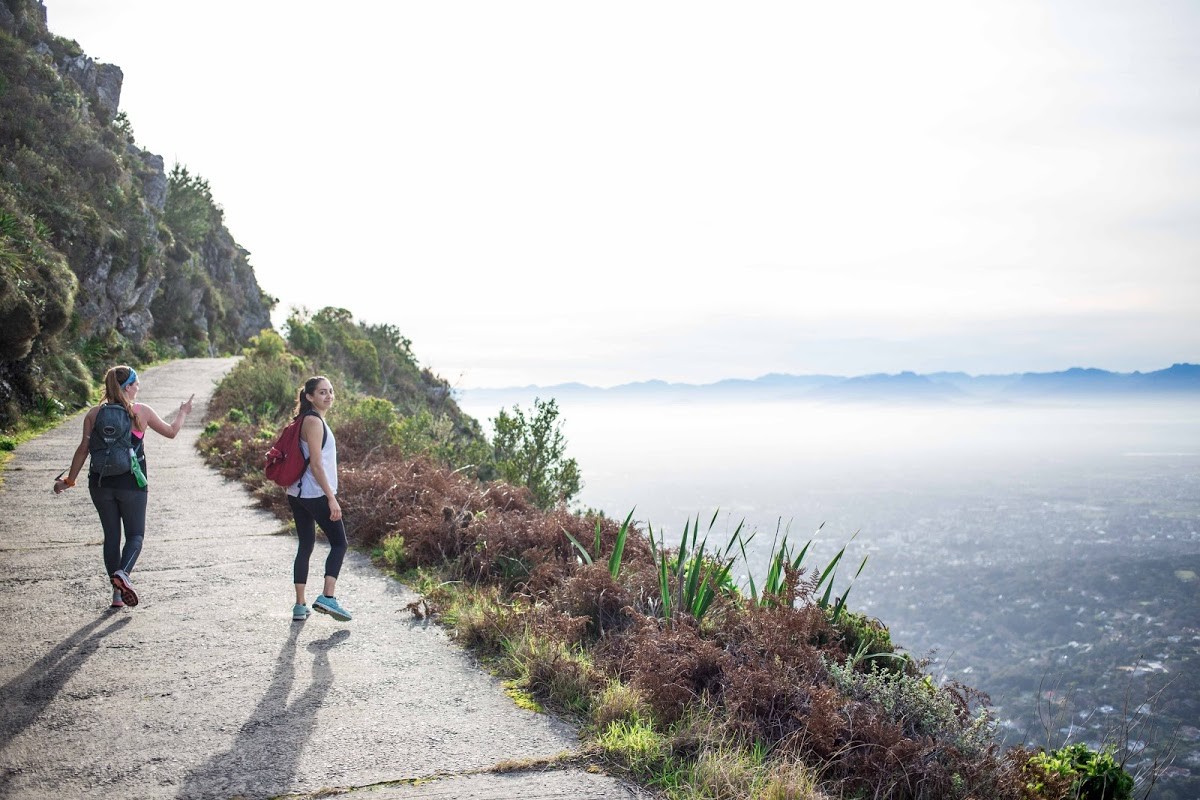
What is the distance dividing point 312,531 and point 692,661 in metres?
3.27

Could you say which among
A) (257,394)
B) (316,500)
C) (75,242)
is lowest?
(316,500)

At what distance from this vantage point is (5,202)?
1845cm

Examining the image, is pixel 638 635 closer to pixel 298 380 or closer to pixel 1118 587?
pixel 298 380

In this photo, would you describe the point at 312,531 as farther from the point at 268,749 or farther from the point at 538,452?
the point at 538,452

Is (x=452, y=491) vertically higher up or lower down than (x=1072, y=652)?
higher up

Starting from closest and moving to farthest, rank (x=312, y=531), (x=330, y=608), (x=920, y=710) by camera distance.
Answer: (x=920, y=710) < (x=330, y=608) < (x=312, y=531)

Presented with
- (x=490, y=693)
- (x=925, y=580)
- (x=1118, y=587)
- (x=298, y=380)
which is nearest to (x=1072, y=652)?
(x=1118, y=587)

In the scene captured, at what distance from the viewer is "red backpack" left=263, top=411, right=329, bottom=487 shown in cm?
542

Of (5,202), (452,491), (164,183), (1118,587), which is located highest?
(164,183)

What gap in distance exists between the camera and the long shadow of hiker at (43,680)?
352 cm

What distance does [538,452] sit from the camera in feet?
44.6

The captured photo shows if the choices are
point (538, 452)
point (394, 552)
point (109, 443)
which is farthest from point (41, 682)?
point (538, 452)

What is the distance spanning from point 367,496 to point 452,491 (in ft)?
3.54

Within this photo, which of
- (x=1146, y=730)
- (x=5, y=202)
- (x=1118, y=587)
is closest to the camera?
(x=1146, y=730)
